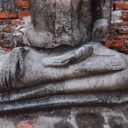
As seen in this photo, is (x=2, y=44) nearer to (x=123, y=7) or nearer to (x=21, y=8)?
(x=21, y=8)

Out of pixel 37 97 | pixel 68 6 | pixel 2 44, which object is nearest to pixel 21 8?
pixel 2 44

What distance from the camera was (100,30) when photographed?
5.90 feet

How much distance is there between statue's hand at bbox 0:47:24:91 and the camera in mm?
1616

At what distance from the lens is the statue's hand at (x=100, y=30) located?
1793 millimetres

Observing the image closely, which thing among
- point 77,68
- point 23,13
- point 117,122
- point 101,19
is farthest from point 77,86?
point 23,13

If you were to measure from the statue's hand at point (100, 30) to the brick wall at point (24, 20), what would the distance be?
88cm

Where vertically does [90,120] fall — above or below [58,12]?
below

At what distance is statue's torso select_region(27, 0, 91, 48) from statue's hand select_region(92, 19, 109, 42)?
0.28 ft

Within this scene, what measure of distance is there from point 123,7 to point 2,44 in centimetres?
→ 139

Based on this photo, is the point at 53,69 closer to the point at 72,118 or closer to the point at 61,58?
the point at 61,58

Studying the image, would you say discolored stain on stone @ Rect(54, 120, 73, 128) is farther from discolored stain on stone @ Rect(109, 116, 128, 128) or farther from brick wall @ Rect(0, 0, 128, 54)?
brick wall @ Rect(0, 0, 128, 54)

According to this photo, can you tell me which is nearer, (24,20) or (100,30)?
(100,30)

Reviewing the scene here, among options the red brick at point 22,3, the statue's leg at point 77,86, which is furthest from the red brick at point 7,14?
the statue's leg at point 77,86

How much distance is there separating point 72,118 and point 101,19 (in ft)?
2.44
